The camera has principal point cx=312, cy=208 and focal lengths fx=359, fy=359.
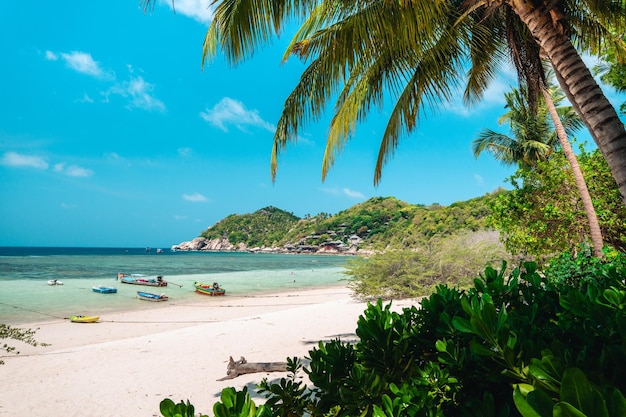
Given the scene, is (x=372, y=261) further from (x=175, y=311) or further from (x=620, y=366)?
(x=620, y=366)

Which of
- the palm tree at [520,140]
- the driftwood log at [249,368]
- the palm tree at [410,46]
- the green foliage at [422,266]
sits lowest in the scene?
the driftwood log at [249,368]

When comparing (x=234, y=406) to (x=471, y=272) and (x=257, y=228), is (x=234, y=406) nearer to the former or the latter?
(x=471, y=272)

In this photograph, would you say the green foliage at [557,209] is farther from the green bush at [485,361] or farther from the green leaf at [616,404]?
the green leaf at [616,404]

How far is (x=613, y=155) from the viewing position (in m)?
3.09

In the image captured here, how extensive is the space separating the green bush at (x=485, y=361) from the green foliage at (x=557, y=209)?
8084mm

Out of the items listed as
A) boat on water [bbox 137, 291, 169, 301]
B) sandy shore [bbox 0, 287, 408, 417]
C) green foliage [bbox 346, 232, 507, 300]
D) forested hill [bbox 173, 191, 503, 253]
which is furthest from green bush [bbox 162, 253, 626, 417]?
forested hill [bbox 173, 191, 503, 253]

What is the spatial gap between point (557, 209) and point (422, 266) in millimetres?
4496

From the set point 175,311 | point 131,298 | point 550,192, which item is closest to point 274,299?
point 175,311

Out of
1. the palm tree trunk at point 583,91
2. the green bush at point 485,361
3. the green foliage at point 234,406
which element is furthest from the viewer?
the palm tree trunk at point 583,91

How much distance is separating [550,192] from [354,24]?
7096mm

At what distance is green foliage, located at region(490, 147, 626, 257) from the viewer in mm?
8070

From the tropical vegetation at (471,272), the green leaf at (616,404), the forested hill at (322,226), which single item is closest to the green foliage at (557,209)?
the tropical vegetation at (471,272)

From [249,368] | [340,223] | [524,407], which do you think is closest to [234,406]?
[524,407]

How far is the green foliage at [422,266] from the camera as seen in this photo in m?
11.2
